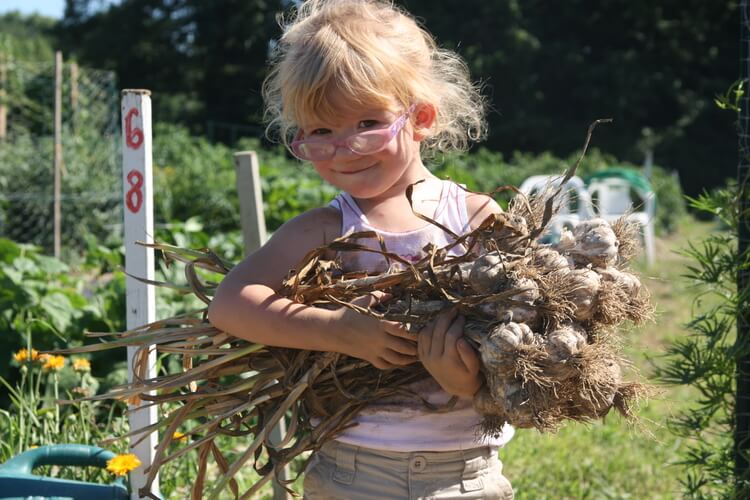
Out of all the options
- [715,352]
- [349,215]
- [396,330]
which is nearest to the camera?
[396,330]

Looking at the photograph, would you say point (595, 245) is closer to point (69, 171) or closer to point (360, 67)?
point (360, 67)

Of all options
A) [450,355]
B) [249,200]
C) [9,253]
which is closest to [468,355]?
[450,355]

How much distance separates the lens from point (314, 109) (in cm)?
173

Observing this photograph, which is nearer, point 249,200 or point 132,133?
point 132,133

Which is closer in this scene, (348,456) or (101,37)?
(348,456)

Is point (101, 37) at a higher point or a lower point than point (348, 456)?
higher

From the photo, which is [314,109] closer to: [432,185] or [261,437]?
[432,185]

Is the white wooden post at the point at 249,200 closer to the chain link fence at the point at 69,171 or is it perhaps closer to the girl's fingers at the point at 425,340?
the girl's fingers at the point at 425,340

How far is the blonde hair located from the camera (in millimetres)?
1699

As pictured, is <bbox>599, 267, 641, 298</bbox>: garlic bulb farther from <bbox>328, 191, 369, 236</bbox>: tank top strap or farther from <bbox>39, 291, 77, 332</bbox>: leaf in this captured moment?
<bbox>39, 291, 77, 332</bbox>: leaf

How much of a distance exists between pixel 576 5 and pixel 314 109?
98.7 feet

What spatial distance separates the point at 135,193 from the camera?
91.3 inches

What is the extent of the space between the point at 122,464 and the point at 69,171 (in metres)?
8.82

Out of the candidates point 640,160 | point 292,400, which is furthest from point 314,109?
point 640,160
